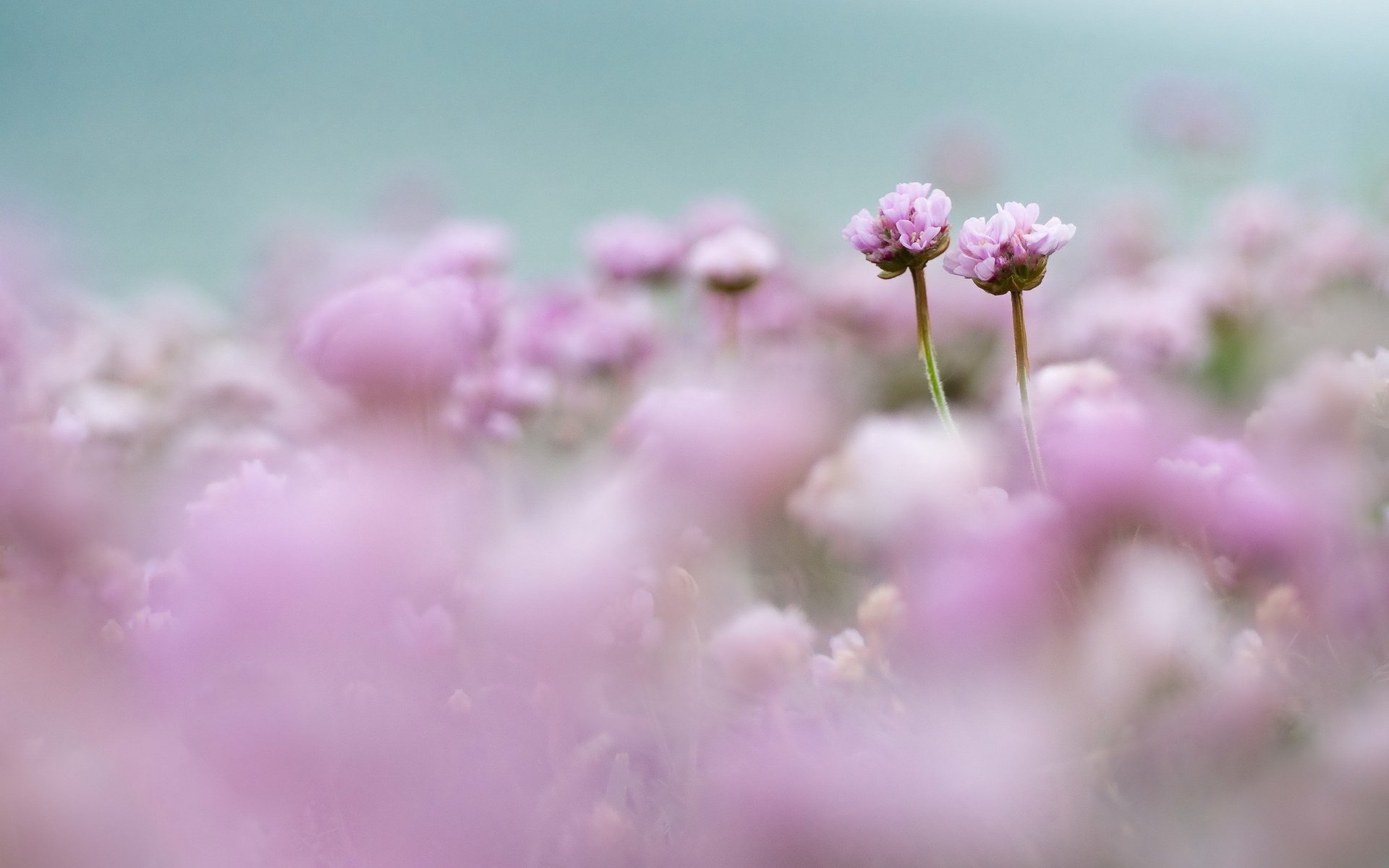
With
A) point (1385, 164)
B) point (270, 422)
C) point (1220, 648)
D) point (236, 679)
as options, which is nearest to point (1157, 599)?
point (1220, 648)

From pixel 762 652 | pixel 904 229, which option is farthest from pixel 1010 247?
pixel 762 652

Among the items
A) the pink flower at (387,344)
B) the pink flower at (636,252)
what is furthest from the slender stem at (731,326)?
the pink flower at (387,344)

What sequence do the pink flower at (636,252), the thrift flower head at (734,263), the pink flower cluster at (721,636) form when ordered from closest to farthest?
the pink flower cluster at (721,636) → the thrift flower head at (734,263) → the pink flower at (636,252)

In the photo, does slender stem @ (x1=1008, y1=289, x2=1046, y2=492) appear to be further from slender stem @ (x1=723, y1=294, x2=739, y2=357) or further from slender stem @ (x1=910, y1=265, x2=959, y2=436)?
slender stem @ (x1=723, y1=294, x2=739, y2=357)

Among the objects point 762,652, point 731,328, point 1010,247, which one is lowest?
point 762,652

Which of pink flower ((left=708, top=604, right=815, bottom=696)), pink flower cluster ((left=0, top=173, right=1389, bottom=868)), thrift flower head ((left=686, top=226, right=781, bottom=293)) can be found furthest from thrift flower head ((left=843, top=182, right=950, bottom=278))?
thrift flower head ((left=686, top=226, right=781, bottom=293))

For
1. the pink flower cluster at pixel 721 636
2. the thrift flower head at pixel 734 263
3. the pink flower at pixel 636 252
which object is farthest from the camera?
the pink flower at pixel 636 252

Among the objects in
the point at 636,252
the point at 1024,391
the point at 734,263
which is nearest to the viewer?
the point at 1024,391

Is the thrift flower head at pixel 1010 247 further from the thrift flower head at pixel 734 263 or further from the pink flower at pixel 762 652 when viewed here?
the thrift flower head at pixel 734 263

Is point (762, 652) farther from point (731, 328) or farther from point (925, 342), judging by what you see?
point (731, 328)
